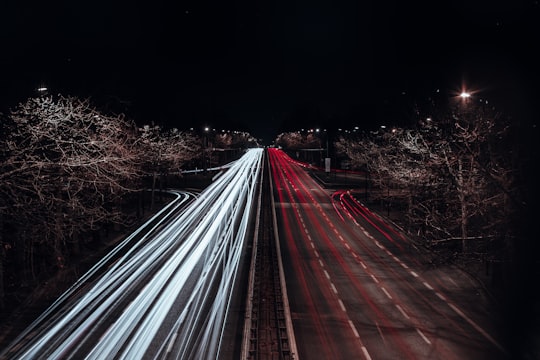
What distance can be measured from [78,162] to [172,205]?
2838 centimetres

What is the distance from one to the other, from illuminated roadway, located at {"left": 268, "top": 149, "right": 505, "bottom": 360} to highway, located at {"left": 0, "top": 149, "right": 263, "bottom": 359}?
3.22 m

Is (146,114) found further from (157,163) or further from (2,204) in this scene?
(2,204)

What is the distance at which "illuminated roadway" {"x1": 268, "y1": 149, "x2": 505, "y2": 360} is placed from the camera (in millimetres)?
14297

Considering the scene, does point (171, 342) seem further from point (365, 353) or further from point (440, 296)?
point (440, 296)

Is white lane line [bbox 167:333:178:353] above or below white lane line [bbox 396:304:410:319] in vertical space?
above

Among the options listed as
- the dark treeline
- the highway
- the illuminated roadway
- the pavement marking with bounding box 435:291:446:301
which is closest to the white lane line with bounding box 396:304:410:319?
the illuminated roadway

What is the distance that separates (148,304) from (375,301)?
908 centimetres

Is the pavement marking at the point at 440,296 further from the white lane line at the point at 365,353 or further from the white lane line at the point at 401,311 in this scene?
the white lane line at the point at 365,353

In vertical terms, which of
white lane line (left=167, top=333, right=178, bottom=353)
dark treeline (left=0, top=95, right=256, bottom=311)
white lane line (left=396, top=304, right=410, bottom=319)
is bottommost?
white lane line (left=396, top=304, right=410, bottom=319)

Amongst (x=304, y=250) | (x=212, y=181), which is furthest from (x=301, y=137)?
(x=304, y=250)

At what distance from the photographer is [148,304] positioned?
→ 16.9 m

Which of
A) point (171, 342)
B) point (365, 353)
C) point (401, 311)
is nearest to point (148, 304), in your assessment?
point (171, 342)

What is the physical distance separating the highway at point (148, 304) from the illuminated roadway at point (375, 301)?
3.22 m

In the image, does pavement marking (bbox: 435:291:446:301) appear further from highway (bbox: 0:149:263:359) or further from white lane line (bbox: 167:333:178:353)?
white lane line (bbox: 167:333:178:353)
